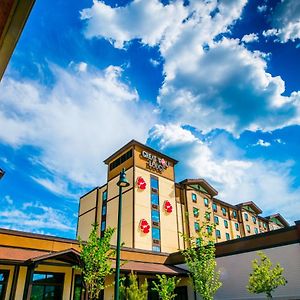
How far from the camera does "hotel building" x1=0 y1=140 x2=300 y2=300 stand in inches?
747

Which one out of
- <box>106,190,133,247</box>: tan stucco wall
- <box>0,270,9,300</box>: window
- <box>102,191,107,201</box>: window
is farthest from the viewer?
<box>102,191,107,201</box>: window

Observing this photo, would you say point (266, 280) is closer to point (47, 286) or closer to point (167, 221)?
point (47, 286)

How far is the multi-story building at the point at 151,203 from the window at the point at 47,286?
16.8 metres

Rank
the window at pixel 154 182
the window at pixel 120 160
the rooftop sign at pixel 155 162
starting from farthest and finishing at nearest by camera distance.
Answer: the rooftop sign at pixel 155 162 < the window at pixel 120 160 < the window at pixel 154 182

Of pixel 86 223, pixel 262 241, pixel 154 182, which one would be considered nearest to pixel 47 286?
pixel 262 241

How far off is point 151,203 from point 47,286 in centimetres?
2216

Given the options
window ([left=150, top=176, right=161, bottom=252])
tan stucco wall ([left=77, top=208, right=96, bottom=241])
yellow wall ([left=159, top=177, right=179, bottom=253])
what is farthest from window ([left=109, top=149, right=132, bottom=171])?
tan stucco wall ([left=77, top=208, right=96, bottom=241])

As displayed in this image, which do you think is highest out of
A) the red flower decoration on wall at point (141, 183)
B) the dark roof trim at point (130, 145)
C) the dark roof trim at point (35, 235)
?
the dark roof trim at point (130, 145)

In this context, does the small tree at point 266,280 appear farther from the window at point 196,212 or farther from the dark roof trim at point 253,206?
→ the dark roof trim at point 253,206

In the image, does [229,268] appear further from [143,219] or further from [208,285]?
[143,219]

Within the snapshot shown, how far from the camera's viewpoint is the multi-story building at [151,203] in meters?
38.6

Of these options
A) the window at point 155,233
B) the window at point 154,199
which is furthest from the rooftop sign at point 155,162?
the window at point 155,233

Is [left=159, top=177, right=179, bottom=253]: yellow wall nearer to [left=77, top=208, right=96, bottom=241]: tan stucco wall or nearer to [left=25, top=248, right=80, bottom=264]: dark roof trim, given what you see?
[left=77, top=208, right=96, bottom=241]: tan stucco wall

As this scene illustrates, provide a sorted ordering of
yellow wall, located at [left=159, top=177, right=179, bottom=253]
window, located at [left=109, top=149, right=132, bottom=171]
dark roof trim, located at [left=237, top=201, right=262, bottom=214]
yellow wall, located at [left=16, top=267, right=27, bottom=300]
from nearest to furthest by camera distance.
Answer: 1. yellow wall, located at [left=16, top=267, right=27, bottom=300]
2. yellow wall, located at [left=159, top=177, right=179, bottom=253]
3. window, located at [left=109, top=149, right=132, bottom=171]
4. dark roof trim, located at [left=237, top=201, right=262, bottom=214]
